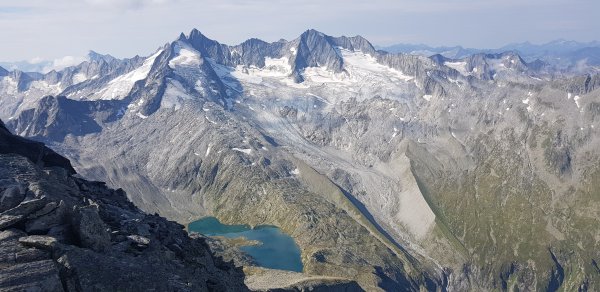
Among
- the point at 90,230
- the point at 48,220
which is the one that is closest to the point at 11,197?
the point at 48,220

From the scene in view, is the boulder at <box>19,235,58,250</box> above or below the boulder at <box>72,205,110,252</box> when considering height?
above

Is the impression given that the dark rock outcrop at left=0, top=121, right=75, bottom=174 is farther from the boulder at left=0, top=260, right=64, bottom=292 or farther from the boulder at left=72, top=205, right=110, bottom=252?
the boulder at left=0, top=260, right=64, bottom=292

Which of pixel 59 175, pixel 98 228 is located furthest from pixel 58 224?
pixel 59 175

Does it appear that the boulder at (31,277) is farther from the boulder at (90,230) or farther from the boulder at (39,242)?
the boulder at (90,230)

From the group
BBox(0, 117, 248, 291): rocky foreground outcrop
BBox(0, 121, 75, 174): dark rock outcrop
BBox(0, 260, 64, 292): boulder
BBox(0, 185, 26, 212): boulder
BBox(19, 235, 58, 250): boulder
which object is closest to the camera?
BBox(0, 260, 64, 292): boulder

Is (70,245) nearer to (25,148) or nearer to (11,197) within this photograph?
(11,197)

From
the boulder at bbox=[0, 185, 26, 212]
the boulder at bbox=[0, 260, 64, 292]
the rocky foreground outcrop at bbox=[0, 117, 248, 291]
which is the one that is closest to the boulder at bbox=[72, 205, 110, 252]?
the rocky foreground outcrop at bbox=[0, 117, 248, 291]

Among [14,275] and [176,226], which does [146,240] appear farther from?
[176,226]

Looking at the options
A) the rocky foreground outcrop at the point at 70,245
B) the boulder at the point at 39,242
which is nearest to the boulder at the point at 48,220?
the rocky foreground outcrop at the point at 70,245
